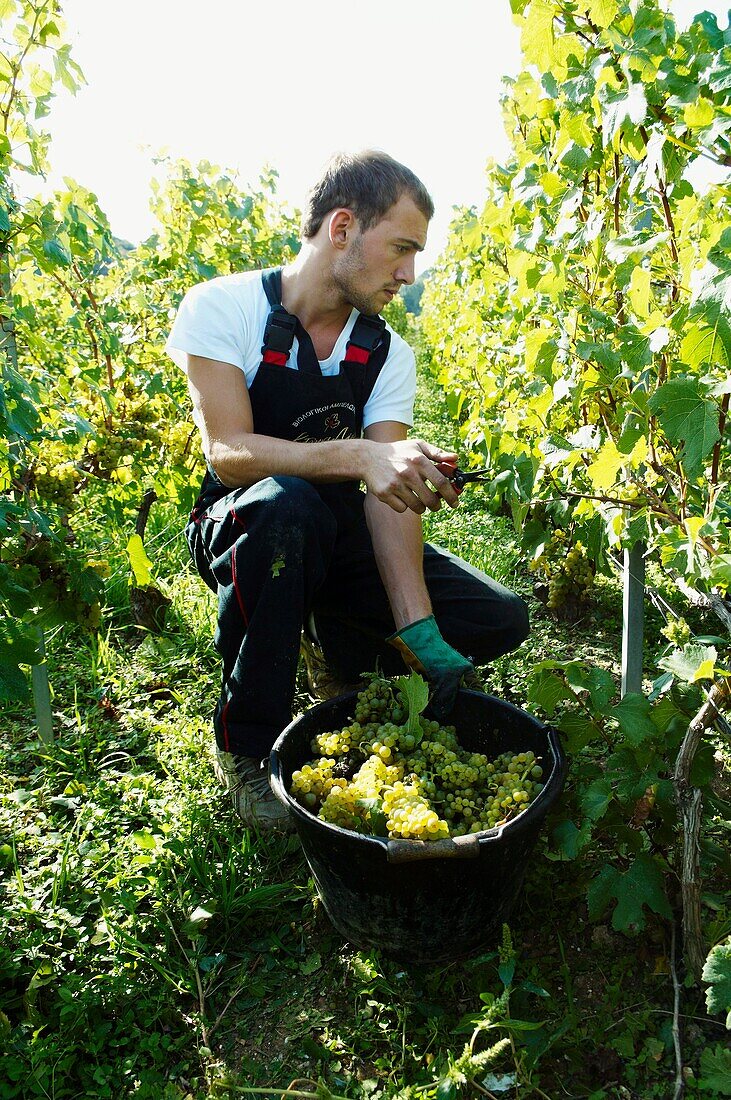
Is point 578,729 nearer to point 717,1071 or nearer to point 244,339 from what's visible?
point 717,1071

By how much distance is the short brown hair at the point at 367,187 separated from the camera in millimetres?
2201

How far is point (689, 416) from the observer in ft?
4.06

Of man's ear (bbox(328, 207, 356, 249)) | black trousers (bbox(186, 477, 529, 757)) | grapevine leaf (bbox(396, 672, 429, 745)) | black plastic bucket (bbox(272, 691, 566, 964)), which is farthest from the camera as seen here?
man's ear (bbox(328, 207, 356, 249))

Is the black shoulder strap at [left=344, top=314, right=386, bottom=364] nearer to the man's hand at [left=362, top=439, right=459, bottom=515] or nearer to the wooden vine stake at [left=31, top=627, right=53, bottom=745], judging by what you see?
the man's hand at [left=362, top=439, right=459, bottom=515]

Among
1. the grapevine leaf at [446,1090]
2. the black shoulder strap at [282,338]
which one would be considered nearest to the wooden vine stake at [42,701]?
the black shoulder strap at [282,338]

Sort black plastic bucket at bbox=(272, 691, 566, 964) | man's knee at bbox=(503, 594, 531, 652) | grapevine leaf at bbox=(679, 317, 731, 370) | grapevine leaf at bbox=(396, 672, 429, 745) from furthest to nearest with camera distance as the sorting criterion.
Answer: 1. man's knee at bbox=(503, 594, 531, 652)
2. grapevine leaf at bbox=(396, 672, 429, 745)
3. black plastic bucket at bbox=(272, 691, 566, 964)
4. grapevine leaf at bbox=(679, 317, 731, 370)

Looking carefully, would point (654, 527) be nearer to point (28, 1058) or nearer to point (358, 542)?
point (358, 542)

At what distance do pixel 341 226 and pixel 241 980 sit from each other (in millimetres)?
1901

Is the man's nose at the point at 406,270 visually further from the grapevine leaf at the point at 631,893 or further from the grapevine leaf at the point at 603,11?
the grapevine leaf at the point at 631,893

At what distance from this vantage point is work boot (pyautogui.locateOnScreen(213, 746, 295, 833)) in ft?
6.46

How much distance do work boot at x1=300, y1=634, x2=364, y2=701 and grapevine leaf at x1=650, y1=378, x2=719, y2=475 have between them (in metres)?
1.52

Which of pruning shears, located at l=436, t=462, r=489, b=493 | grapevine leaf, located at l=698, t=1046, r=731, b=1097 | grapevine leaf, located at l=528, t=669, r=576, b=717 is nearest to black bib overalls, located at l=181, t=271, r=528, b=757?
pruning shears, located at l=436, t=462, r=489, b=493

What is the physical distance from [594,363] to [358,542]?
3.06ft

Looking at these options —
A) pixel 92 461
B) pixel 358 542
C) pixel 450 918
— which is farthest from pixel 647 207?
pixel 92 461
